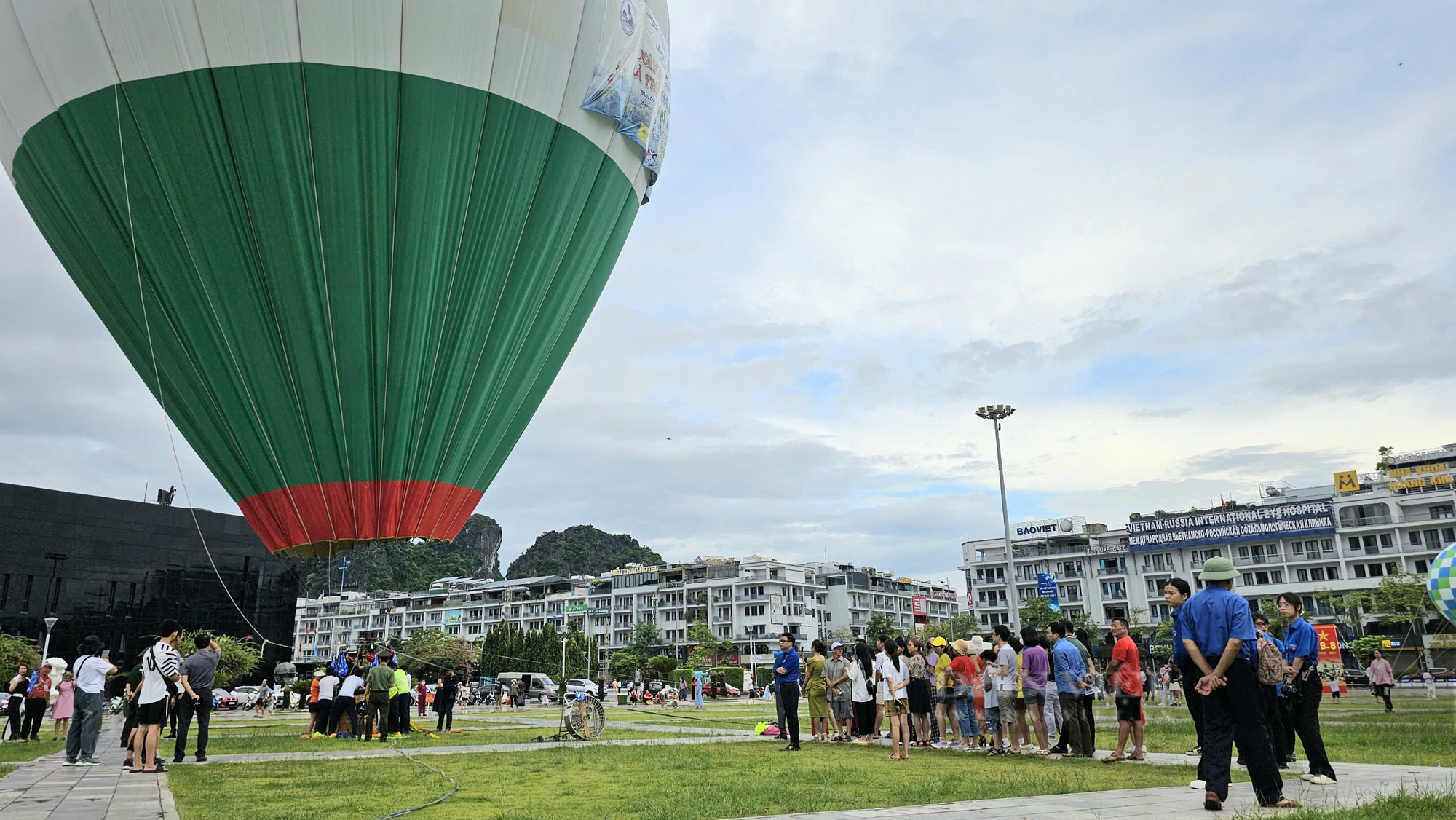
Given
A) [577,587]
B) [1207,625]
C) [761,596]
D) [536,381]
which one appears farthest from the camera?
[577,587]

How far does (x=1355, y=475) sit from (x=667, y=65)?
3279 inches

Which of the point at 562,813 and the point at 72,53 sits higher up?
the point at 72,53

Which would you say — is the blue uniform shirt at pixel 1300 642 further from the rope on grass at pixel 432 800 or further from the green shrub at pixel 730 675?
the green shrub at pixel 730 675

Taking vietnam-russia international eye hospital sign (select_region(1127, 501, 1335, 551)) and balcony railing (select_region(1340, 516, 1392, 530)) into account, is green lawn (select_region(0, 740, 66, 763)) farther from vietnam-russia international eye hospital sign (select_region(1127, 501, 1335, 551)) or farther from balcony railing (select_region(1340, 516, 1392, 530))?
balcony railing (select_region(1340, 516, 1392, 530))

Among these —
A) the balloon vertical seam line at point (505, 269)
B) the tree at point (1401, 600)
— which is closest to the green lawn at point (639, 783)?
the balloon vertical seam line at point (505, 269)

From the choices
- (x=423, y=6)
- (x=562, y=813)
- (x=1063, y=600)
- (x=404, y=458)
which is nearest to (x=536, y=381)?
(x=404, y=458)

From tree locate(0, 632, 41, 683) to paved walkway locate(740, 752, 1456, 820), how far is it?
137ft

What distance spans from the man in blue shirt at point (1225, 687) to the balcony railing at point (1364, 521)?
83492 mm

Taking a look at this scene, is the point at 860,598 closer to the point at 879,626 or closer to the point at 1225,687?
the point at 879,626

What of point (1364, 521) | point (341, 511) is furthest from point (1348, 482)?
point (341, 511)

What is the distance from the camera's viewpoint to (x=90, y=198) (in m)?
15.1

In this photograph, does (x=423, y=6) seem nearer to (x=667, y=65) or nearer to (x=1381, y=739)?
(x=667, y=65)

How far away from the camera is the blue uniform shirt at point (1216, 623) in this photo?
646 cm

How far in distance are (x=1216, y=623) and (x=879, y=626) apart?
96.4 meters
